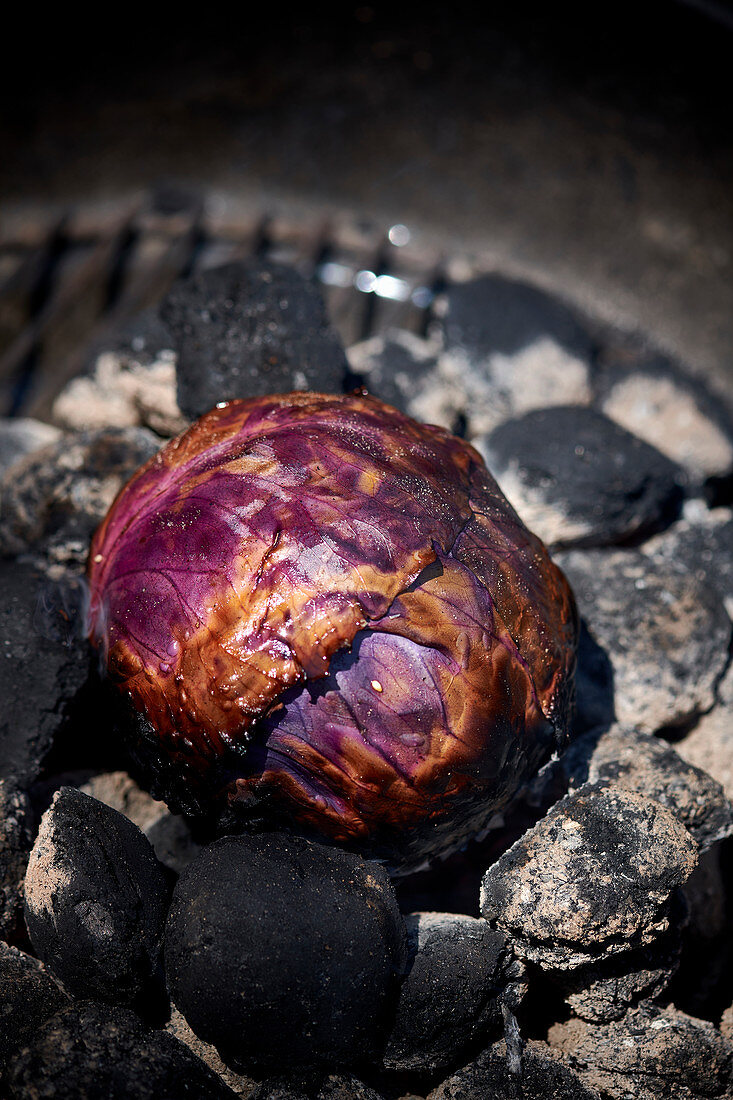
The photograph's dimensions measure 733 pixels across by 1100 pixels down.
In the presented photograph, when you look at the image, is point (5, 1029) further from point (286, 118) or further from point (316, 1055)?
point (286, 118)

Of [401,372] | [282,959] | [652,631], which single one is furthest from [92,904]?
[401,372]

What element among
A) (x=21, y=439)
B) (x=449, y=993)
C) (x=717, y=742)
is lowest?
(x=21, y=439)

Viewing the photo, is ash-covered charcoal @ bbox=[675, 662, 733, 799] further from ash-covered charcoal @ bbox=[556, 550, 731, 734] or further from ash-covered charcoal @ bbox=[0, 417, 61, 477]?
ash-covered charcoal @ bbox=[0, 417, 61, 477]

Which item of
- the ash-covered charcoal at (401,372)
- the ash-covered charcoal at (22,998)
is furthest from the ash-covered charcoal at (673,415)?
the ash-covered charcoal at (22,998)

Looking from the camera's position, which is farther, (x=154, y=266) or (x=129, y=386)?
(x=154, y=266)

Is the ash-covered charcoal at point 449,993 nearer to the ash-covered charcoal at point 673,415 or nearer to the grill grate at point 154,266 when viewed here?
the ash-covered charcoal at point 673,415

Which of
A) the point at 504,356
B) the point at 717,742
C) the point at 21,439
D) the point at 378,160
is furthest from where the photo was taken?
the point at 378,160

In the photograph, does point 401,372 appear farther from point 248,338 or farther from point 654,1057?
point 654,1057
